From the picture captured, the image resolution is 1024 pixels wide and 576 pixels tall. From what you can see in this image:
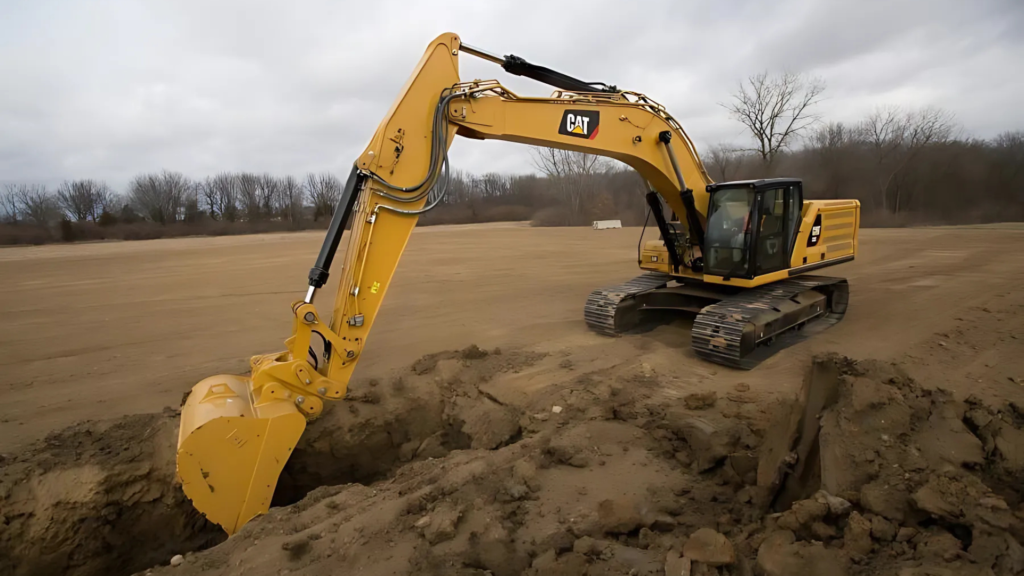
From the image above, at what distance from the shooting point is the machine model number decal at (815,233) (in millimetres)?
7875

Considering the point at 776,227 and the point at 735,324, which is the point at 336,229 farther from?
the point at 776,227

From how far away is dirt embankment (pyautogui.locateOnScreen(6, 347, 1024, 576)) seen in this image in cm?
287

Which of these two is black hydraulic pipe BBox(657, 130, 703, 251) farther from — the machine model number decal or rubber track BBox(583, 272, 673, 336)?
the machine model number decal

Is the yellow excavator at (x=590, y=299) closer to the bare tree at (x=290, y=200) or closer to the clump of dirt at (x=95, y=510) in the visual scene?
the clump of dirt at (x=95, y=510)

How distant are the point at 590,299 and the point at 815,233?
340 cm

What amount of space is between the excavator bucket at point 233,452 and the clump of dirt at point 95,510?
1143mm

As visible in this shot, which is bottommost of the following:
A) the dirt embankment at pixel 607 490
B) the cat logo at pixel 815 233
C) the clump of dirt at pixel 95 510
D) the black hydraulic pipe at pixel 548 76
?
the clump of dirt at pixel 95 510

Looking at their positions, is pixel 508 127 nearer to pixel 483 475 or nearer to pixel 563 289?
pixel 483 475

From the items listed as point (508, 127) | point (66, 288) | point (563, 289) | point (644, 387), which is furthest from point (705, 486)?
point (66, 288)

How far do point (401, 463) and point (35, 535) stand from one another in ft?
9.26

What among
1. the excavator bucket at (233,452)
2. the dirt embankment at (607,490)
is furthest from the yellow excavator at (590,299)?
the dirt embankment at (607,490)

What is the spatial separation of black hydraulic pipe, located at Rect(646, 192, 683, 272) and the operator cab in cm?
61

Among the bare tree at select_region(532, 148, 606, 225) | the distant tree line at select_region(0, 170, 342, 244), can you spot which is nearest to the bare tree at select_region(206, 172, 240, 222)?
the distant tree line at select_region(0, 170, 342, 244)

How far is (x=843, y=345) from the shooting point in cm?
722
